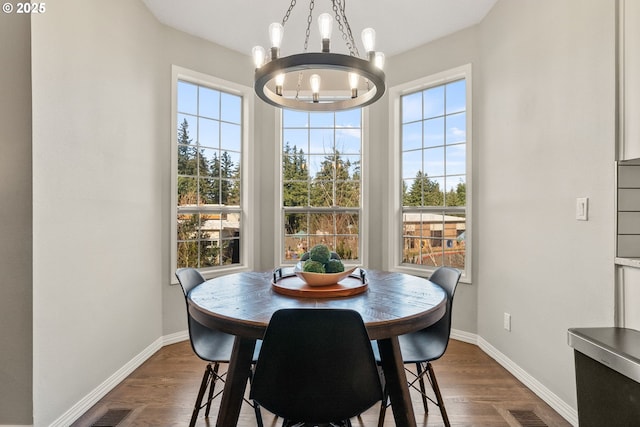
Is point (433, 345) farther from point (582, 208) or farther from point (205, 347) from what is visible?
point (205, 347)

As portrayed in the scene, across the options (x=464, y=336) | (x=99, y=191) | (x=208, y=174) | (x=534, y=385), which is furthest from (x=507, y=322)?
(x=99, y=191)

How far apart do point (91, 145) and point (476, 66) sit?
308 centimetres

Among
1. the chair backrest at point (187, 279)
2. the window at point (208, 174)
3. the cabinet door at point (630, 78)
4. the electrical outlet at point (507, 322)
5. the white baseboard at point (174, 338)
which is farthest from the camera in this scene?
the window at point (208, 174)

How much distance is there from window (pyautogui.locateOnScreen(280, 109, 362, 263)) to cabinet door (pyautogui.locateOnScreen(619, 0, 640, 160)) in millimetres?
2290

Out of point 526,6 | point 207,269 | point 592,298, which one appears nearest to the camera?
point 592,298

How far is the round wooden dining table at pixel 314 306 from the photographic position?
1286 mm

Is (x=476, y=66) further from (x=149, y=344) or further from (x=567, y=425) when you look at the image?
(x=149, y=344)

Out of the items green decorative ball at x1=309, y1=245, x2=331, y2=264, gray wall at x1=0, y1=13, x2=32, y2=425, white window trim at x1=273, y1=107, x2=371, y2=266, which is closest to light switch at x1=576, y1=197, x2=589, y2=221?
green decorative ball at x1=309, y1=245, x2=331, y2=264

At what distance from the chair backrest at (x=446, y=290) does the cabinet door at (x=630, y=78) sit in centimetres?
98

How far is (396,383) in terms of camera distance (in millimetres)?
1438

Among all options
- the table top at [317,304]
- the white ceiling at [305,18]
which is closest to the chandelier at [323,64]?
the white ceiling at [305,18]

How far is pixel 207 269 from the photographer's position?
3.25 meters

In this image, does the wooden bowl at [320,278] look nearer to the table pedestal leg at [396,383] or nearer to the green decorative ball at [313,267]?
the green decorative ball at [313,267]

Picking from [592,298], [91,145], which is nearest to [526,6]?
[592,298]
